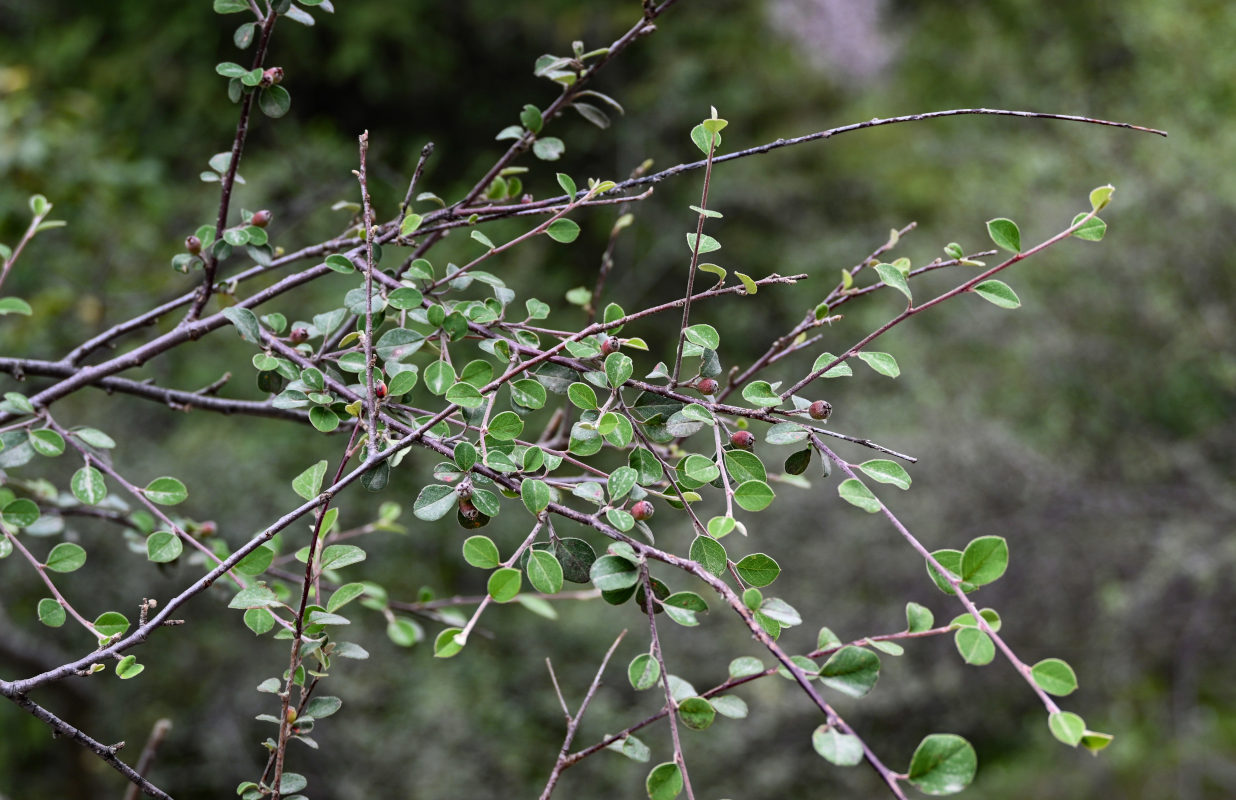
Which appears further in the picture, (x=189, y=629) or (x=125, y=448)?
(x=125, y=448)

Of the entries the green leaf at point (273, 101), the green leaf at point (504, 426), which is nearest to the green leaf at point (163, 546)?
the green leaf at point (504, 426)

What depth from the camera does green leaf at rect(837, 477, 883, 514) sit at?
505 mm

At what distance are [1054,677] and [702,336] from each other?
0.92ft

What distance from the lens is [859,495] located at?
0.52 metres

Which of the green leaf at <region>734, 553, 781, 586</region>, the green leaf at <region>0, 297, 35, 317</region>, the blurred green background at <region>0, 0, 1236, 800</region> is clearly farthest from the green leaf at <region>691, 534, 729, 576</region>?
the blurred green background at <region>0, 0, 1236, 800</region>

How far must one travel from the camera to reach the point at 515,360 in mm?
643

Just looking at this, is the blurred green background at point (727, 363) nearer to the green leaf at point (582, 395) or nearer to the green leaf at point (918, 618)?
the green leaf at point (582, 395)

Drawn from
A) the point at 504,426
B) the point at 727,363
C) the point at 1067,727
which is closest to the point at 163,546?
the point at 504,426

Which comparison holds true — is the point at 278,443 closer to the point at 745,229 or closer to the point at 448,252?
the point at 448,252

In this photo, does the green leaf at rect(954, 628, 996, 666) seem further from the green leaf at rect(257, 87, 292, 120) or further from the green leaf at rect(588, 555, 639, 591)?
the green leaf at rect(257, 87, 292, 120)

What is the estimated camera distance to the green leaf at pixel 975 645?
46cm

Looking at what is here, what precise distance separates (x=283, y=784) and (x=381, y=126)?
15.1ft

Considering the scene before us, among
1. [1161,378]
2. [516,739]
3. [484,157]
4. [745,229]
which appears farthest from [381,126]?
[1161,378]

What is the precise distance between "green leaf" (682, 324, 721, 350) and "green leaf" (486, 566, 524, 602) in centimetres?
19
